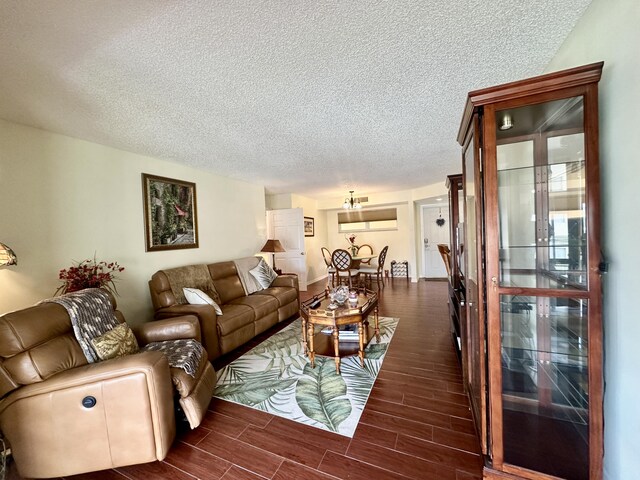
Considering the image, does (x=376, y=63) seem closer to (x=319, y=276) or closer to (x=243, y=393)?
(x=243, y=393)

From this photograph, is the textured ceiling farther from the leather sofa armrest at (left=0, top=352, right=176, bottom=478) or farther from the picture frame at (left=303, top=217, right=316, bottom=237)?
the picture frame at (left=303, top=217, right=316, bottom=237)

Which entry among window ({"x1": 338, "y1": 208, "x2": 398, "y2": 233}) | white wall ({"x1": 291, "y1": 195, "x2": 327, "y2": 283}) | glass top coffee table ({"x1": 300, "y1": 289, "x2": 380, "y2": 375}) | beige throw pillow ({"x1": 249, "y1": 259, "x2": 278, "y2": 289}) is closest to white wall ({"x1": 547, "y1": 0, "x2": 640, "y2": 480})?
glass top coffee table ({"x1": 300, "y1": 289, "x2": 380, "y2": 375})

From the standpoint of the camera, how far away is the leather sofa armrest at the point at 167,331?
226 cm

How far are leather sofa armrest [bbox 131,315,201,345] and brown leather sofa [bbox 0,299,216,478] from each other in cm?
71

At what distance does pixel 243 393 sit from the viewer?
85.9 inches

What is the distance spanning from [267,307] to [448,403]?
2.34 metres

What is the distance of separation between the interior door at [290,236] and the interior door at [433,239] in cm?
366

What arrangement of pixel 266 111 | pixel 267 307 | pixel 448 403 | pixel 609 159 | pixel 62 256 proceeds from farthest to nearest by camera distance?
1. pixel 267 307
2. pixel 62 256
3. pixel 266 111
4. pixel 448 403
5. pixel 609 159

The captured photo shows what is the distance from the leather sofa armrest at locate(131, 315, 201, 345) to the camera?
88.9 inches

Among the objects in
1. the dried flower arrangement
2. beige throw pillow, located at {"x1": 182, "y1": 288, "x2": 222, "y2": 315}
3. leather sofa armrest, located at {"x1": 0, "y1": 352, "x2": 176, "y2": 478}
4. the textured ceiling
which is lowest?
leather sofa armrest, located at {"x1": 0, "y1": 352, "x2": 176, "y2": 478}

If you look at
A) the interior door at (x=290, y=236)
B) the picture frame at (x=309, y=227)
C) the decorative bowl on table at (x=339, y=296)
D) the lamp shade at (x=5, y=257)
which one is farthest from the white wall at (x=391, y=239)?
the lamp shade at (x=5, y=257)

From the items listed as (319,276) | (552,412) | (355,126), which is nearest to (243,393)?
(552,412)

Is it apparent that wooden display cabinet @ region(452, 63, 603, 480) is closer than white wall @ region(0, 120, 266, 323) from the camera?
Yes

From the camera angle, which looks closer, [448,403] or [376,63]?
[376,63]
